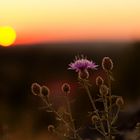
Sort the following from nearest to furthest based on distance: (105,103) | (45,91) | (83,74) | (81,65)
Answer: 1. (105,103)
2. (83,74)
3. (45,91)
4. (81,65)

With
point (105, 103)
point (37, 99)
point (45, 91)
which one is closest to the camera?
point (105, 103)

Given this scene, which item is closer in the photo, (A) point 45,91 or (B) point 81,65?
(A) point 45,91

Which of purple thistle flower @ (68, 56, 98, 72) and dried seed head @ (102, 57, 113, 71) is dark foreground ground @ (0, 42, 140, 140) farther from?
dried seed head @ (102, 57, 113, 71)

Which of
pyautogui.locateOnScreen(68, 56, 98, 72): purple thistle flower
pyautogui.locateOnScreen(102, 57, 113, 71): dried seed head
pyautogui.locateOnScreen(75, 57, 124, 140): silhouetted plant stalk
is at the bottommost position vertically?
pyautogui.locateOnScreen(75, 57, 124, 140): silhouetted plant stalk

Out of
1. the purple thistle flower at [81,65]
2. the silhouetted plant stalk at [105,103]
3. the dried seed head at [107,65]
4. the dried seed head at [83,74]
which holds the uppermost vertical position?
the purple thistle flower at [81,65]

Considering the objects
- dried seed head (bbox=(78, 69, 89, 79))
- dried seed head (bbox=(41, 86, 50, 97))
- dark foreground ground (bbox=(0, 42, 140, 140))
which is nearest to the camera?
dried seed head (bbox=(78, 69, 89, 79))

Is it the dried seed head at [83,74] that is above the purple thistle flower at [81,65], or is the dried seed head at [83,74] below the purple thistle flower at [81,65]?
below

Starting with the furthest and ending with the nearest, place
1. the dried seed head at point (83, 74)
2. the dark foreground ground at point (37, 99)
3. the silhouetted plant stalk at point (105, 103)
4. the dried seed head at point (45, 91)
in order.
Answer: the dark foreground ground at point (37, 99)
the dried seed head at point (45, 91)
the dried seed head at point (83, 74)
the silhouetted plant stalk at point (105, 103)

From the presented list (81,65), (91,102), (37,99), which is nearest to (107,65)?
(81,65)

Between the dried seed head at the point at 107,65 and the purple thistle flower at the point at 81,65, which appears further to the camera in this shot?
the purple thistle flower at the point at 81,65

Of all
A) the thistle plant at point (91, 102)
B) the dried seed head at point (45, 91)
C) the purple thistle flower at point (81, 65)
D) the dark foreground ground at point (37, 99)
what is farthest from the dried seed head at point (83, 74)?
the dark foreground ground at point (37, 99)

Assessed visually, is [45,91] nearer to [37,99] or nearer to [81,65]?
[81,65]

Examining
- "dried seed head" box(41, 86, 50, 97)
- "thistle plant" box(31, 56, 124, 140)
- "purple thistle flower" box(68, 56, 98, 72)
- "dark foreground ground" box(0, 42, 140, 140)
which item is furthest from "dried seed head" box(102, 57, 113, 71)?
"dark foreground ground" box(0, 42, 140, 140)

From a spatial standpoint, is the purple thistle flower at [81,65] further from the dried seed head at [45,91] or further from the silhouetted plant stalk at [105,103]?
the dried seed head at [45,91]
